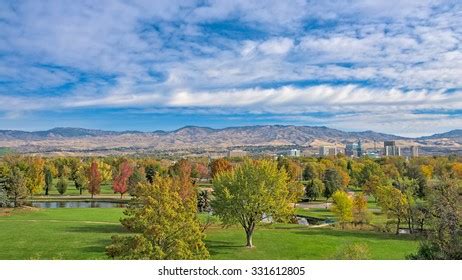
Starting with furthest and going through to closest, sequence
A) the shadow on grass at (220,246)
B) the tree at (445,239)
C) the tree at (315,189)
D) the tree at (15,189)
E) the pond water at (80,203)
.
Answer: the tree at (315,189) → the pond water at (80,203) → the tree at (15,189) → the shadow on grass at (220,246) → the tree at (445,239)

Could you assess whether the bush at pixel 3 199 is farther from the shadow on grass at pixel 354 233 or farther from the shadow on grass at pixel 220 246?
the shadow on grass at pixel 354 233

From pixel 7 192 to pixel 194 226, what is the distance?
38774 millimetres

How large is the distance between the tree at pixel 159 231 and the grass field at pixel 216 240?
7783 mm

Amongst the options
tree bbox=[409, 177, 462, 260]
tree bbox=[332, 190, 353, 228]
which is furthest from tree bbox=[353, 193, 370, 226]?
tree bbox=[409, 177, 462, 260]

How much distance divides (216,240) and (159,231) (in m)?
16.1

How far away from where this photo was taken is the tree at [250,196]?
27.2 metres

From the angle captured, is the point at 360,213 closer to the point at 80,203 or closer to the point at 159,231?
the point at 159,231

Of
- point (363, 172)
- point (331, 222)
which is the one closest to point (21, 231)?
point (331, 222)

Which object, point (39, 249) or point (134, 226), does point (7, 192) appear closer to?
point (39, 249)

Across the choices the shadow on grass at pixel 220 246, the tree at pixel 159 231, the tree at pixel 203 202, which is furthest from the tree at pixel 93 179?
the tree at pixel 159 231

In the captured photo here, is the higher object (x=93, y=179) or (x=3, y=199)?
(x=93, y=179)

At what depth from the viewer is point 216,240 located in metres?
30.0

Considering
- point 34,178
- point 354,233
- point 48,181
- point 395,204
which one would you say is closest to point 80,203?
point 34,178

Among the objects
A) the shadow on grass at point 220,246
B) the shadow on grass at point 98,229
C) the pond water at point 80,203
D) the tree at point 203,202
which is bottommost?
the shadow on grass at point 220,246
